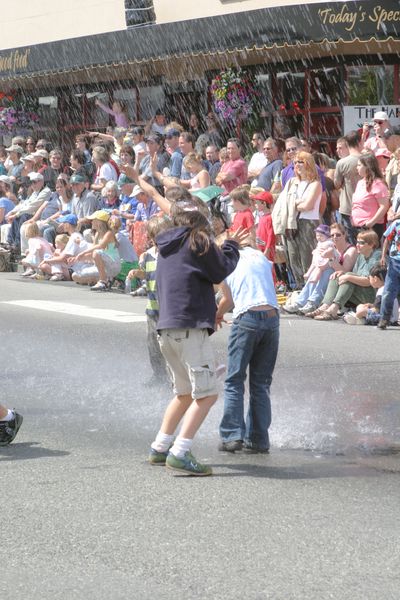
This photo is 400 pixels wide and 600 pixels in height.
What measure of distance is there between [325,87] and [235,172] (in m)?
5.23

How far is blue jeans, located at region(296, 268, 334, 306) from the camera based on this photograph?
1551 cm

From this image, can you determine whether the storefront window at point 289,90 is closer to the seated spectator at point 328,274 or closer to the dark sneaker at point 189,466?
the seated spectator at point 328,274

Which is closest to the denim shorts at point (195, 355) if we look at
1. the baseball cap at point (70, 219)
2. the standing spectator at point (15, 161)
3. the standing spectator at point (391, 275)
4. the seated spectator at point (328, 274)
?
the standing spectator at point (391, 275)

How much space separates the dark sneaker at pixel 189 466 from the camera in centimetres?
750

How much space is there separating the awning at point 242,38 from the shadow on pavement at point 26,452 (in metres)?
12.3

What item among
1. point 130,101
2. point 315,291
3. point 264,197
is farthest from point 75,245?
point 130,101

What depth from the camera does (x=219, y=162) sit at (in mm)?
19500

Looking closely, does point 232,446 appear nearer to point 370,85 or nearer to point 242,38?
point 242,38

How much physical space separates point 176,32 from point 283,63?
217 centimetres

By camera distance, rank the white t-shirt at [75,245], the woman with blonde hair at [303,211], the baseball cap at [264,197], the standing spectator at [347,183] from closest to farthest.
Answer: the woman with blonde hair at [303,211] → the baseball cap at [264,197] → the standing spectator at [347,183] → the white t-shirt at [75,245]

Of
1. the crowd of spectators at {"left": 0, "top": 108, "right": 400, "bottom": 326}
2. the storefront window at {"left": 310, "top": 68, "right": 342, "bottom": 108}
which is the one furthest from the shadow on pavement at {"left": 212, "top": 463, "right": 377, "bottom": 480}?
the storefront window at {"left": 310, "top": 68, "right": 342, "bottom": 108}

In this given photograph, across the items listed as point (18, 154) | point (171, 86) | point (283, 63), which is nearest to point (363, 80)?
point (283, 63)

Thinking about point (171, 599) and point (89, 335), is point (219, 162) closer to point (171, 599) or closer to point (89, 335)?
point (89, 335)

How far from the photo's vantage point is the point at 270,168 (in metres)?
18.3
